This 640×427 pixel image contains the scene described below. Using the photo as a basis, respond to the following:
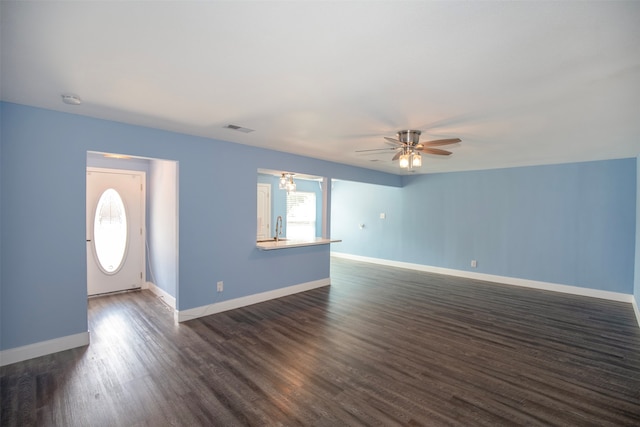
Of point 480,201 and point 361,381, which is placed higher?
point 480,201

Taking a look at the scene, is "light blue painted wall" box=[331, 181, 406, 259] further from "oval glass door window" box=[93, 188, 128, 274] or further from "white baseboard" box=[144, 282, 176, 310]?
"oval glass door window" box=[93, 188, 128, 274]

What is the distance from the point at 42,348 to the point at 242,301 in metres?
2.21

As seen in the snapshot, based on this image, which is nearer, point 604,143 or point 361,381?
point 361,381

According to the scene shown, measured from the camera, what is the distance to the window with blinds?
8.75 metres

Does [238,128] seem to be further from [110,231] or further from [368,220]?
[368,220]

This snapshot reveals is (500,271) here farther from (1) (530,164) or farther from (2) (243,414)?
(2) (243,414)

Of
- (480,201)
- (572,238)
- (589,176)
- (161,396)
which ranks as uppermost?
(589,176)

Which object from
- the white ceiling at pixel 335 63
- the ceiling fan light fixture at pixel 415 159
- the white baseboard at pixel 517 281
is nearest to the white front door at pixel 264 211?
the white baseboard at pixel 517 281

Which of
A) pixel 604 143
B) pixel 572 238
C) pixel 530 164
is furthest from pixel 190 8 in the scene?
pixel 572 238

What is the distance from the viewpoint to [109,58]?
6.21 feet

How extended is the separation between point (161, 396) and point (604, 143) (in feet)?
19.3

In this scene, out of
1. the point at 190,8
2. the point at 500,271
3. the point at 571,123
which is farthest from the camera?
the point at 500,271

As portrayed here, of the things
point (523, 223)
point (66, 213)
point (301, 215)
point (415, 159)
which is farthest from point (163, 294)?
point (523, 223)

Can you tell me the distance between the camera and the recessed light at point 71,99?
99.6 inches
